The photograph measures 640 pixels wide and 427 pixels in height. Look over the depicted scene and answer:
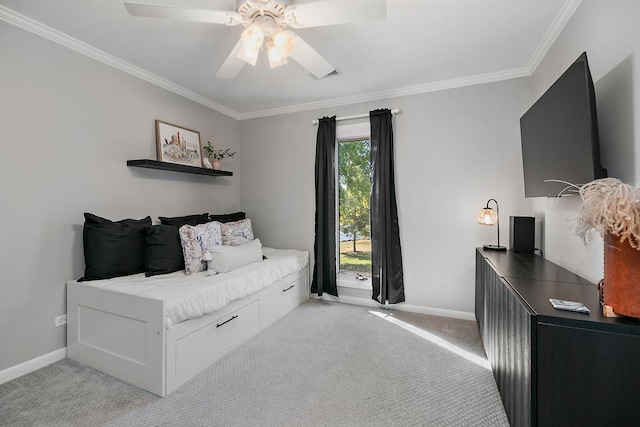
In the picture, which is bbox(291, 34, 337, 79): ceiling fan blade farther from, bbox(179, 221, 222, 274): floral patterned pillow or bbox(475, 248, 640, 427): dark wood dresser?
bbox(475, 248, 640, 427): dark wood dresser

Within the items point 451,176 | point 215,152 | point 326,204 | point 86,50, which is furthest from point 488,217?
point 86,50

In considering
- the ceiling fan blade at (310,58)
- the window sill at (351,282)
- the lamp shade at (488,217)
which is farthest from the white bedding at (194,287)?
Result: the lamp shade at (488,217)

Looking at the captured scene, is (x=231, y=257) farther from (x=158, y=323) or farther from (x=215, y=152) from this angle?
(x=215, y=152)

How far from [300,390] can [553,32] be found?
10.6 ft

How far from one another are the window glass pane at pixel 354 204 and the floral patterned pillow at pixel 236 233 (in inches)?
48.2

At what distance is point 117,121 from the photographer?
105 inches

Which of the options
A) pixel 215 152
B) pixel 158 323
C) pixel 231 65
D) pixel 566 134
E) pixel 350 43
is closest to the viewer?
pixel 566 134

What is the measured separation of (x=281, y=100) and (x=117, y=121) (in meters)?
1.81

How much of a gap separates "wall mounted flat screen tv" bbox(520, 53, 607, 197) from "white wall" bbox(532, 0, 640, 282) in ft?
0.39

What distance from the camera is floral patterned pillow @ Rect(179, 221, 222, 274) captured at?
258 centimetres

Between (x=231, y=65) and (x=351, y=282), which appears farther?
(x=351, y=282)

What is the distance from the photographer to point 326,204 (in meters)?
3.64

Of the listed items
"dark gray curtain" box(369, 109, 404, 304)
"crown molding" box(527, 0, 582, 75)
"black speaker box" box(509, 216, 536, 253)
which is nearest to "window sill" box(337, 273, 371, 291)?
"dark gray curtain" box(369, 109, 404, 304)

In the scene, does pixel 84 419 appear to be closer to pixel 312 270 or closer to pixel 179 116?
pixel 312 270
